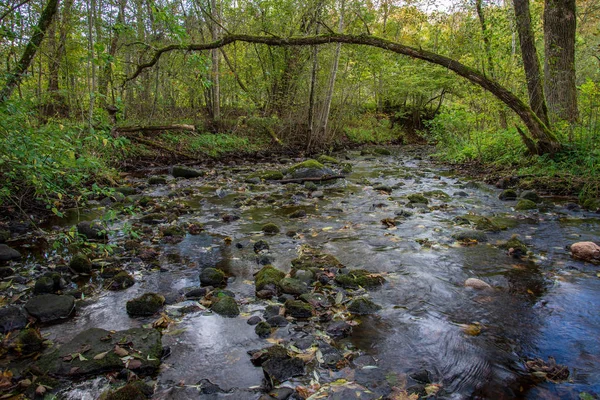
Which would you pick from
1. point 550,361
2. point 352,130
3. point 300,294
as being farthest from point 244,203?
point 352,130

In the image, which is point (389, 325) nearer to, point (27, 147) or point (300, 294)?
point (300, 294)

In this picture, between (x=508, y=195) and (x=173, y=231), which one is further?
(x=508, y=195)

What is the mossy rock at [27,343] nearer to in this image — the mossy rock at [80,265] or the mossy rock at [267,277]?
the mossy rock at [80,265]

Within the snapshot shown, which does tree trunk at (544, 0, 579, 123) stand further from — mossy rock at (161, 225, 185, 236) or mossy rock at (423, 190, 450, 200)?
mossy rock at (161, 225, 185, 236)

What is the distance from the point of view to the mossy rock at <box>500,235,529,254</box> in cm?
516

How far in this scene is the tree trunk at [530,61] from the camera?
9512mm

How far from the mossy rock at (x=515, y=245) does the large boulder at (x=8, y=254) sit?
21.5 feet

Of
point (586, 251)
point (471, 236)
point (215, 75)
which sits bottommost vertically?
point (471, 236)

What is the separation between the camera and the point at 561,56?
969cm

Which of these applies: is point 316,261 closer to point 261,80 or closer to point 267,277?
point 267,277

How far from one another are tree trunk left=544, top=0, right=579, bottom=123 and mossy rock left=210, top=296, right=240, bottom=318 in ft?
A: 31.6

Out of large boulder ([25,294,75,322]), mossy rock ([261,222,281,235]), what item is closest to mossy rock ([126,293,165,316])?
large boulder ([25,294,75,322])

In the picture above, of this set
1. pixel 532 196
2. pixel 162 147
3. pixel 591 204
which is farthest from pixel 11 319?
pixel 162 147

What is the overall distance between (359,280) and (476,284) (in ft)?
4.28
